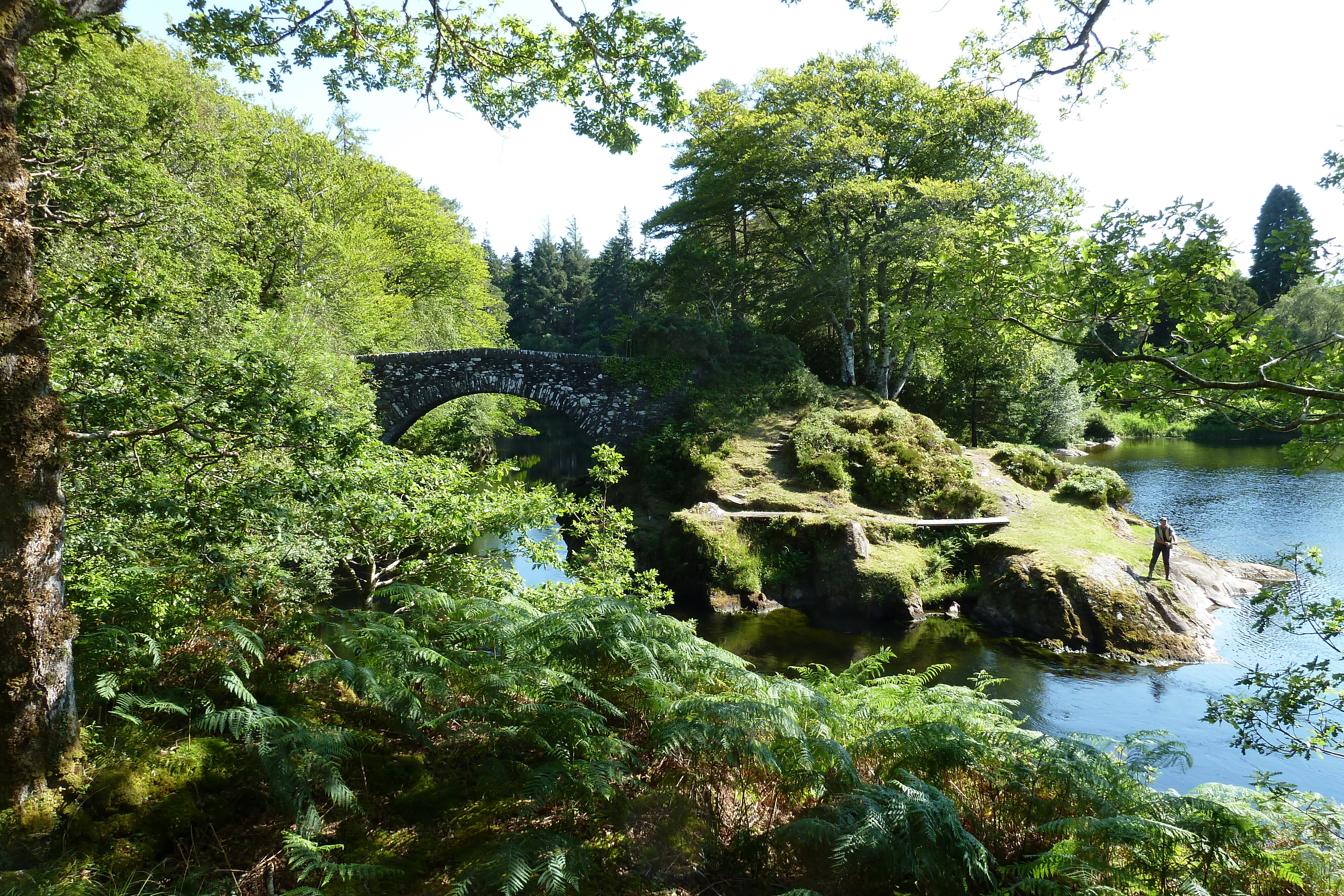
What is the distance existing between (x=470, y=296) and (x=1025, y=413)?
2569 cm

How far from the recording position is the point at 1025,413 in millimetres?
29094

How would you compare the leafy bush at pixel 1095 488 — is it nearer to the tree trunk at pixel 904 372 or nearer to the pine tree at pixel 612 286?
the tree trunk at pixel 904 372

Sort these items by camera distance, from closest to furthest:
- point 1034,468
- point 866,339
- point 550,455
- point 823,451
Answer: point 823,451
point 1034,468
point 866,339
point 550,455

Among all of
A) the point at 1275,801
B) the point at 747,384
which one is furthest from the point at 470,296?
the point at 1275,801

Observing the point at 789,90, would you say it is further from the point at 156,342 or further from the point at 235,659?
the point at 235,659

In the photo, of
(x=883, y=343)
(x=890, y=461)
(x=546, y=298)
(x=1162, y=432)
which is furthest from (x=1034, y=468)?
(x=546, y=298)

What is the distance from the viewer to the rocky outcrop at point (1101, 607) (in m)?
11.6

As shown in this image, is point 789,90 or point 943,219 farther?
point 789,90

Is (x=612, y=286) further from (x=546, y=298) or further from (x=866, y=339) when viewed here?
(x=866, y=339)

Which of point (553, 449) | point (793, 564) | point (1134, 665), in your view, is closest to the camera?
point (1134, 665)

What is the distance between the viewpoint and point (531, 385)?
21.2 meters

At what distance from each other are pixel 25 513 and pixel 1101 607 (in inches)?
559

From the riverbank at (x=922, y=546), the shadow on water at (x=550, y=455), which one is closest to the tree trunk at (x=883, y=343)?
the riverbank at (x=922, y=546)

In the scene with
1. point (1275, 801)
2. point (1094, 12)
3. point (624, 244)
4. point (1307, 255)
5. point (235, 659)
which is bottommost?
point (1275, 801)
